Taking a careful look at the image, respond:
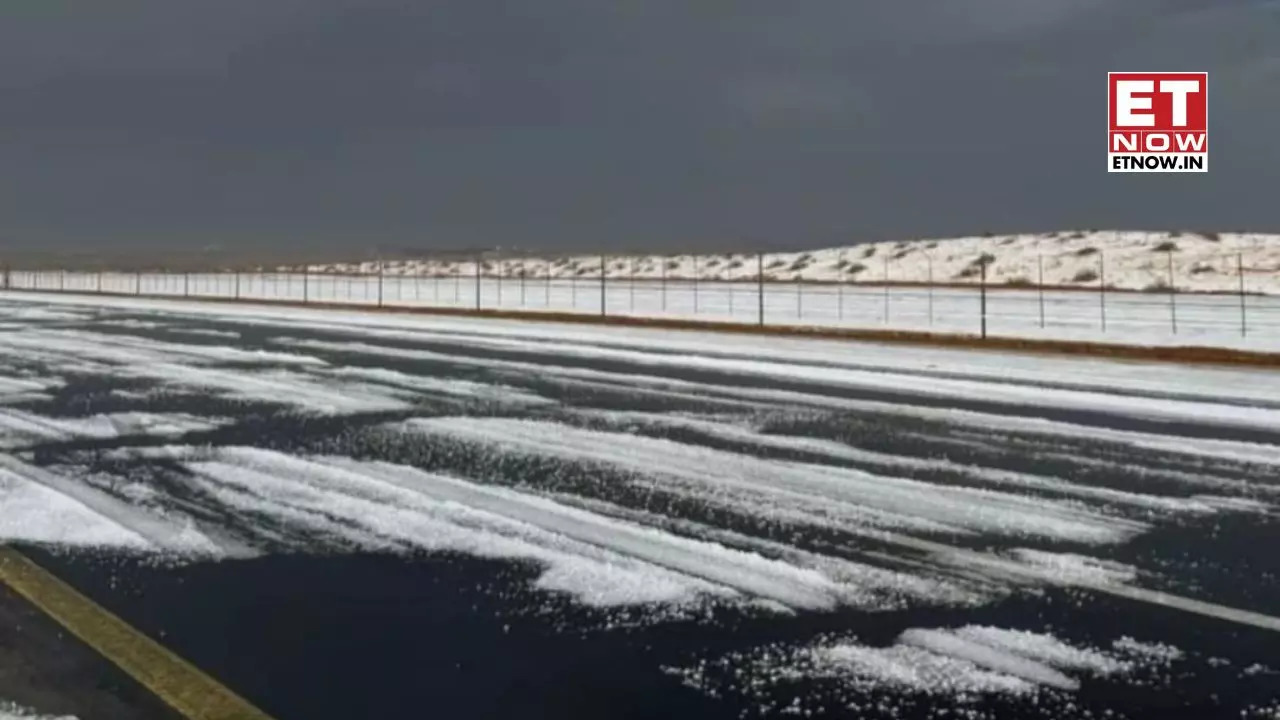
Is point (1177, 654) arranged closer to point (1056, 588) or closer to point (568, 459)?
point (1056, 588)

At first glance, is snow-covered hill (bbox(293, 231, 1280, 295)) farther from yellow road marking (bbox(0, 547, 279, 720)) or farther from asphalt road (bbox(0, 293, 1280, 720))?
yellow road marking (bbox(0, 547, 279, 720))

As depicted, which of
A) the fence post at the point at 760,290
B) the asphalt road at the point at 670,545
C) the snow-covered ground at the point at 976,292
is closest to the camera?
the asphalt road at the point at 670,545

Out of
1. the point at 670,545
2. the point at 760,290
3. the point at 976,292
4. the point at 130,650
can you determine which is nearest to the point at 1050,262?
the point at 976,292

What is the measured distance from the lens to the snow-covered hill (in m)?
54.4

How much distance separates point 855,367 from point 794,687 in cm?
1500

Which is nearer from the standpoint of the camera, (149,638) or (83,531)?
(149,638)

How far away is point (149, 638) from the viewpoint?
6.11 meters

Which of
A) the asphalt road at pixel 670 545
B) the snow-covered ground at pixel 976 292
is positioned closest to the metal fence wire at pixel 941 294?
the snow-covered ground at pixel 976 292

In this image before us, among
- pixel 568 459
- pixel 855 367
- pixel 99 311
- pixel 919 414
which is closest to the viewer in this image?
pixel 568 459

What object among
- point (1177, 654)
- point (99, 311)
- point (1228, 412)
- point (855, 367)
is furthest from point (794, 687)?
point (99, 311)

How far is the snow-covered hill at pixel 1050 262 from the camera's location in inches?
2143

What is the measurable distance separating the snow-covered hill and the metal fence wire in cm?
16

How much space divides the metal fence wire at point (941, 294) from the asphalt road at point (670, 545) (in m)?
13.3

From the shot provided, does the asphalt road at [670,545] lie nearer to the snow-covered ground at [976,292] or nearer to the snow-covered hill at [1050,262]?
the snow-covered ground at [976,292]
